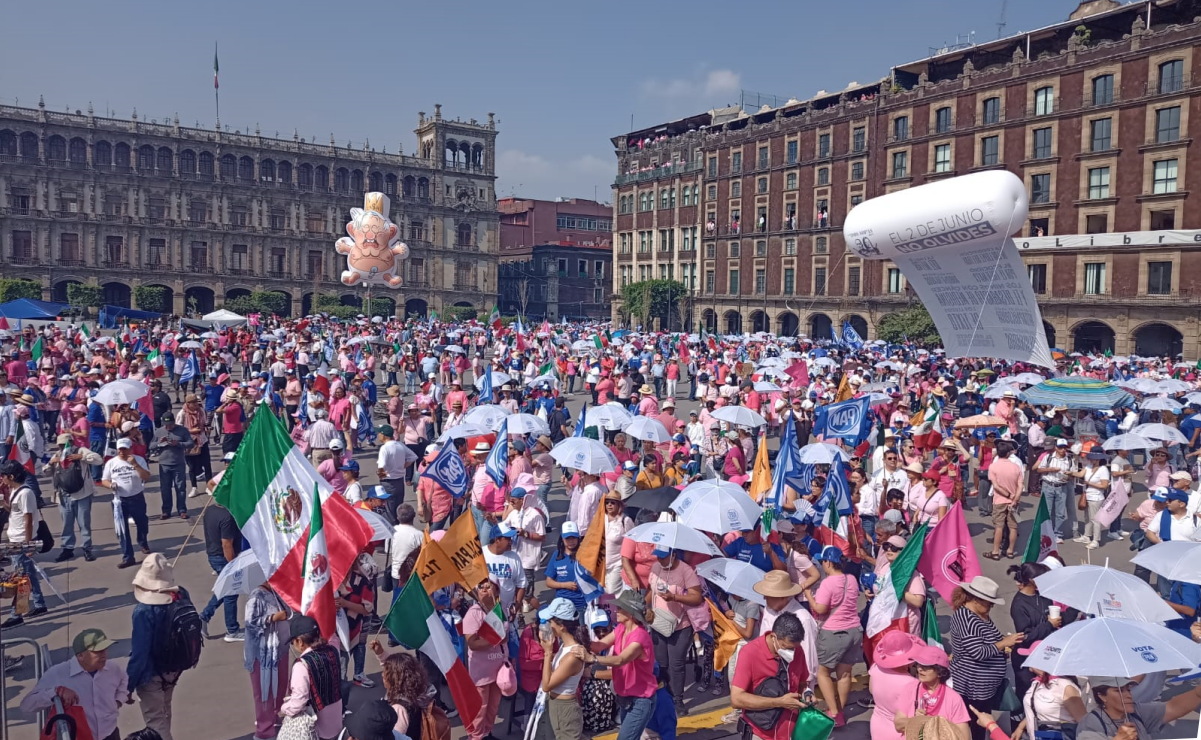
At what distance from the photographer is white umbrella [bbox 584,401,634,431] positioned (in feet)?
38.2

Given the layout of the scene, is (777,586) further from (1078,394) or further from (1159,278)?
(1159,278)

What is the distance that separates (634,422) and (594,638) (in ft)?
19.3

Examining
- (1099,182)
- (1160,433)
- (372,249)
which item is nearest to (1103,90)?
(1099,182)

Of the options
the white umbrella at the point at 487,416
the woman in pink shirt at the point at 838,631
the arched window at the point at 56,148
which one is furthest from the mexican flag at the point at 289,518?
the arched window at the point at 56,148

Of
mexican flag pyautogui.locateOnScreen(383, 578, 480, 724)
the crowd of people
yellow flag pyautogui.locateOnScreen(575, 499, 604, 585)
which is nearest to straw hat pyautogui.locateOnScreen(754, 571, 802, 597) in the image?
the crowd of people

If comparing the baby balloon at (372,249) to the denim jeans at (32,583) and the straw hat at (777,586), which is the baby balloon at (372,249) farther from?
the straw hat at (777,586)

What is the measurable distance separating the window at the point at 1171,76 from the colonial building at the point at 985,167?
0.23ft

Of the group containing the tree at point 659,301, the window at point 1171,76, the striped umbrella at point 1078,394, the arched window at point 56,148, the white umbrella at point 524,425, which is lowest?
the white umbrella at point 524,425

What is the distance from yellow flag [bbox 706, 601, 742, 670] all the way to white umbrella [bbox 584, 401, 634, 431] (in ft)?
16.1

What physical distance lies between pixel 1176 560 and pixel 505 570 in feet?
15.5

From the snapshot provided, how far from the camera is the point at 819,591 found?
639 cm

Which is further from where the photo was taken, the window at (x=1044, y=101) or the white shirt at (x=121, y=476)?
the window at (x=1044, y=101)

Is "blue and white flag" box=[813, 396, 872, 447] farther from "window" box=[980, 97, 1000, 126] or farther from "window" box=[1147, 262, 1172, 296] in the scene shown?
"window" box=[980, 97, 1000, 126]

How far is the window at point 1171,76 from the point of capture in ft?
120
